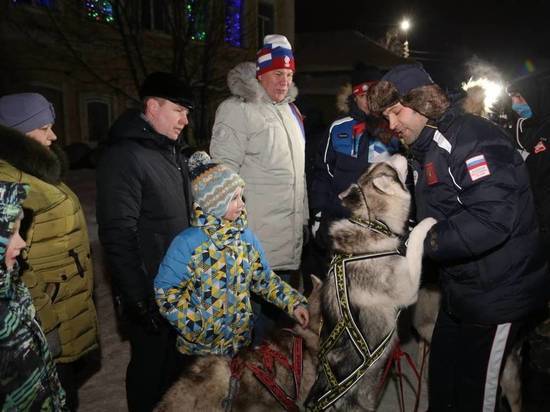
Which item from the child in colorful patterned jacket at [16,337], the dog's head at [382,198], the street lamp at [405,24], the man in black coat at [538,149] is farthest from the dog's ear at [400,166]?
the street lamp at [405,24]

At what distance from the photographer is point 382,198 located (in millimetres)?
2814

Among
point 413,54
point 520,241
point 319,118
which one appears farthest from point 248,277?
point 413,54

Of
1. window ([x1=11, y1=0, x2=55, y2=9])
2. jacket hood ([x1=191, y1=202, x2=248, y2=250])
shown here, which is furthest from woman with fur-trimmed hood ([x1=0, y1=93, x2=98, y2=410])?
window ([x1=11, y1=0, x2=55, y2=9])

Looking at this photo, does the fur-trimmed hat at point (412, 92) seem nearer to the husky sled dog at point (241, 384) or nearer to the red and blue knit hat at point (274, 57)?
the husky sled dog at point (241, 384)

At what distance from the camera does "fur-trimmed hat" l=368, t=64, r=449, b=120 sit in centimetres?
263

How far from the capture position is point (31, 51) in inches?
575

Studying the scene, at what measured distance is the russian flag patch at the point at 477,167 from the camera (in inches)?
94.3

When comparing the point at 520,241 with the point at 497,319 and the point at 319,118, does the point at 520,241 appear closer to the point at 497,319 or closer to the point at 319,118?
the point at 497,319

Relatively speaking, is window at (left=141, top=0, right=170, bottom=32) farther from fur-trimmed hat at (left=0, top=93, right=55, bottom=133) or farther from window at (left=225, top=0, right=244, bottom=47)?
fur-trimmed hat at (left=0, top=93, right=55, bottom=133)

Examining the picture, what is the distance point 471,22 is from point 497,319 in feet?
75.2

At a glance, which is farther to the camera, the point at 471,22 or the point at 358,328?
the point at 471,22

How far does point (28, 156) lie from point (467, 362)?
273cm

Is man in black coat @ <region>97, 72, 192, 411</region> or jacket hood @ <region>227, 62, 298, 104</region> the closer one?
man in black coat @ <region>97, 72, 192, 411</region>

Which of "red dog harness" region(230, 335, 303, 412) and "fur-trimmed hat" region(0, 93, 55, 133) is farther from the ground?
"fur-trimmed hat" region(0, 93, 55, 133)
